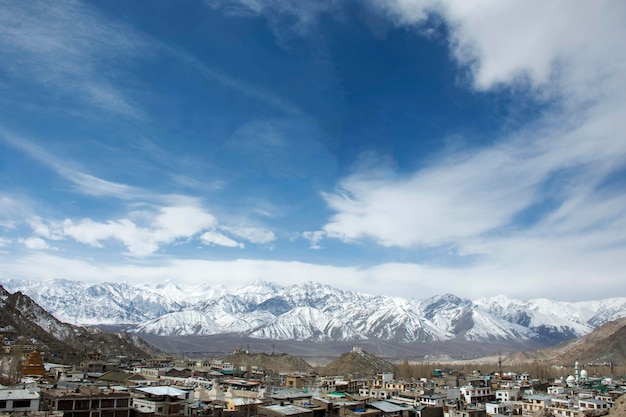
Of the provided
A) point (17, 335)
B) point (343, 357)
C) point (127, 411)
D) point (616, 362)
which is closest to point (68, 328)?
point (17, 335)

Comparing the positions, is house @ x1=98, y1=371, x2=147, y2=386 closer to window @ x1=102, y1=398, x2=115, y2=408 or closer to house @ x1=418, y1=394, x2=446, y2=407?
window @ x1=102, y1=398, x2=115, y2=408

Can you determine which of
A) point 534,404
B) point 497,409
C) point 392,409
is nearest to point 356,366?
point 534,404

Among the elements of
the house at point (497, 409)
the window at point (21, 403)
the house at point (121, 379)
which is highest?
the window at point (21, 403)

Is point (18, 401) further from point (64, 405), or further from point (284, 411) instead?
point (284, 411)

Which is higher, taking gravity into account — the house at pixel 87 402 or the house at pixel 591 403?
the house at pixel 87 402

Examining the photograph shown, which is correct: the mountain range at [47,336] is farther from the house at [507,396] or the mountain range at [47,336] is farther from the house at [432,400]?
the house at [507,396]

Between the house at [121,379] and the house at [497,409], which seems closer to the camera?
the house at [497,409]

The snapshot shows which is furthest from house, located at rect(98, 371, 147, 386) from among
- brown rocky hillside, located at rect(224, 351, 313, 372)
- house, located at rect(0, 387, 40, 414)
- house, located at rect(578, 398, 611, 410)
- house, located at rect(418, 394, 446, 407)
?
brown rocky hillside, located at rect(224, 351, 313, 372)

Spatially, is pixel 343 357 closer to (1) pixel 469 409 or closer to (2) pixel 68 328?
(2) pixel 68 328

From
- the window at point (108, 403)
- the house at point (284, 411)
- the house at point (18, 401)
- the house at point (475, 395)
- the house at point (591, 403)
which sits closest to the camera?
the house at point (18, 401)

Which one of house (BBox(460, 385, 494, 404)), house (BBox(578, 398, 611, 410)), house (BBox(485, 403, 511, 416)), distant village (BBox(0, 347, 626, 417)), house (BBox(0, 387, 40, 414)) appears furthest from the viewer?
house (BBox(460, 385, 494, 404))

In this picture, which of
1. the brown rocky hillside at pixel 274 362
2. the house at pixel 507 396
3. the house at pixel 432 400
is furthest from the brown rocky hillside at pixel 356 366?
the house at pixel 432 400

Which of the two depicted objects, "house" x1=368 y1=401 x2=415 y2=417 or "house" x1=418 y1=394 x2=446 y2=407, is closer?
"house" x1=368 y1=401 x2=415 y2=417

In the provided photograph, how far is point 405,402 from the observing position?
64000 millimetres
